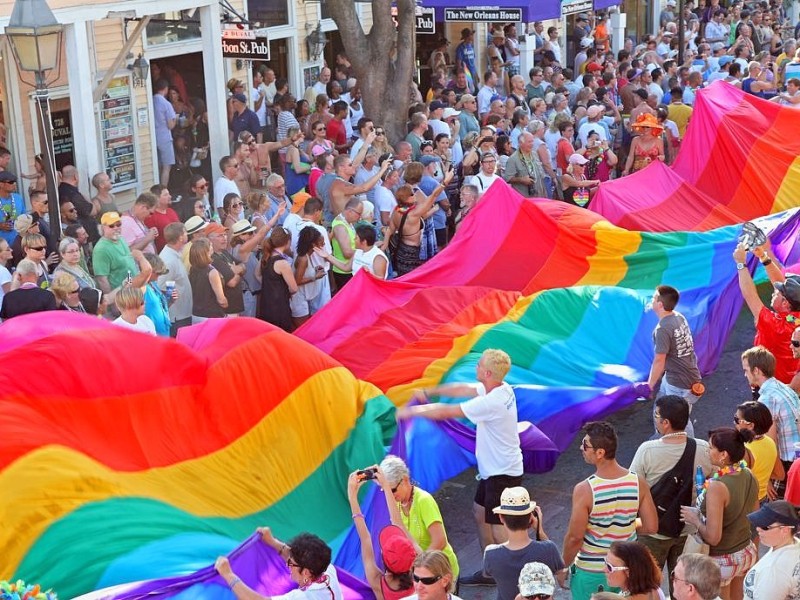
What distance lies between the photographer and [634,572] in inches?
226

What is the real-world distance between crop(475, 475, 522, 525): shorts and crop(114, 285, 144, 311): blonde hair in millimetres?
2814

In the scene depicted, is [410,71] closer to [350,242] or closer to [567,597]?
[350,242]

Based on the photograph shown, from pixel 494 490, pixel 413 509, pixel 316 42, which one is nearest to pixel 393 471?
pixel 413 509

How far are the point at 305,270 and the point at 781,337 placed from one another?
4114mm

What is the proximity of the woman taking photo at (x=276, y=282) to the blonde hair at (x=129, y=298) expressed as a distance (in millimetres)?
2041

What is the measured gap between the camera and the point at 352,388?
27.4 feet

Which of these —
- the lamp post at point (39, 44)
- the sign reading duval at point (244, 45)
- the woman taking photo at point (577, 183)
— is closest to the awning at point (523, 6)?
the sign reading duval at point (244, 45)

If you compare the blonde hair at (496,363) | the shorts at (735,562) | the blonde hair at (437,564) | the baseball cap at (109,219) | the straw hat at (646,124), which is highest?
the baseball cap at (109,219)

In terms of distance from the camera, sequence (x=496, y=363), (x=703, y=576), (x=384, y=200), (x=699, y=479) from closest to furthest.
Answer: (x=703, y=576), (x=699, y=479), (x=496, y=363), (x=384, y=200)

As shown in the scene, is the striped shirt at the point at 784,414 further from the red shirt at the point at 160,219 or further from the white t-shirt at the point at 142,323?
the red shirt at the point at 160,219

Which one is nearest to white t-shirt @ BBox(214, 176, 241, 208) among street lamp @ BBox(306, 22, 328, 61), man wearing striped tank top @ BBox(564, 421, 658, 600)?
man wearing striped tank top @ BBox(564, 421, 658, 600)

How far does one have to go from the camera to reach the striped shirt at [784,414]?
26.1ft

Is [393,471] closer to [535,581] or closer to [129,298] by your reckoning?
[535,581]

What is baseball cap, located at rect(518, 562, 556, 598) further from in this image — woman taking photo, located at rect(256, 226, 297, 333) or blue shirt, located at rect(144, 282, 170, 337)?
woman taking photo, located at rect(256, 226, 297, 333)
